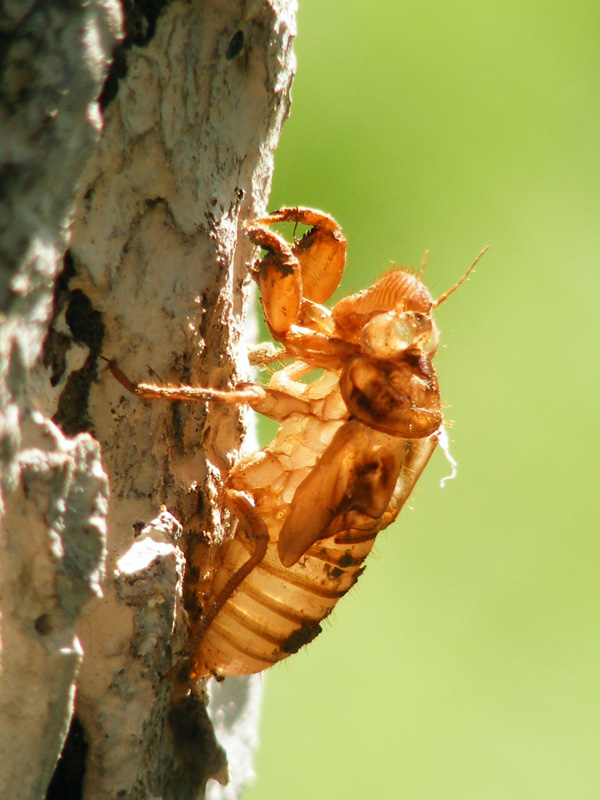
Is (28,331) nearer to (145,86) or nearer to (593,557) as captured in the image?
(145,86)

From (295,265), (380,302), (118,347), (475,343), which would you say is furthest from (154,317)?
(475,343)

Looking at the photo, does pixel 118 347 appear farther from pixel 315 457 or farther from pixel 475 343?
pixel 475 343

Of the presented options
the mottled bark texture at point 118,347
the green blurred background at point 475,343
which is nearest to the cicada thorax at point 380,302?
the mottled bark texture at point 118,347

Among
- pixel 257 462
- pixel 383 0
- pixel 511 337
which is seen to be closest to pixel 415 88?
pixel 383 0

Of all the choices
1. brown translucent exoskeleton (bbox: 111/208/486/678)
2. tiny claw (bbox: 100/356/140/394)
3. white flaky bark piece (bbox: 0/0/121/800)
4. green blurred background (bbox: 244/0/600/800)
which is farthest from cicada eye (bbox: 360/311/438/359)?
green blurred background (bbox: 244/0/600/800)

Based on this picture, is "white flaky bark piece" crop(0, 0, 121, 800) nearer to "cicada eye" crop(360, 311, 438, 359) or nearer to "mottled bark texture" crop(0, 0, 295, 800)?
"mottled bark texture" crop(0, 0, 295, 800)
